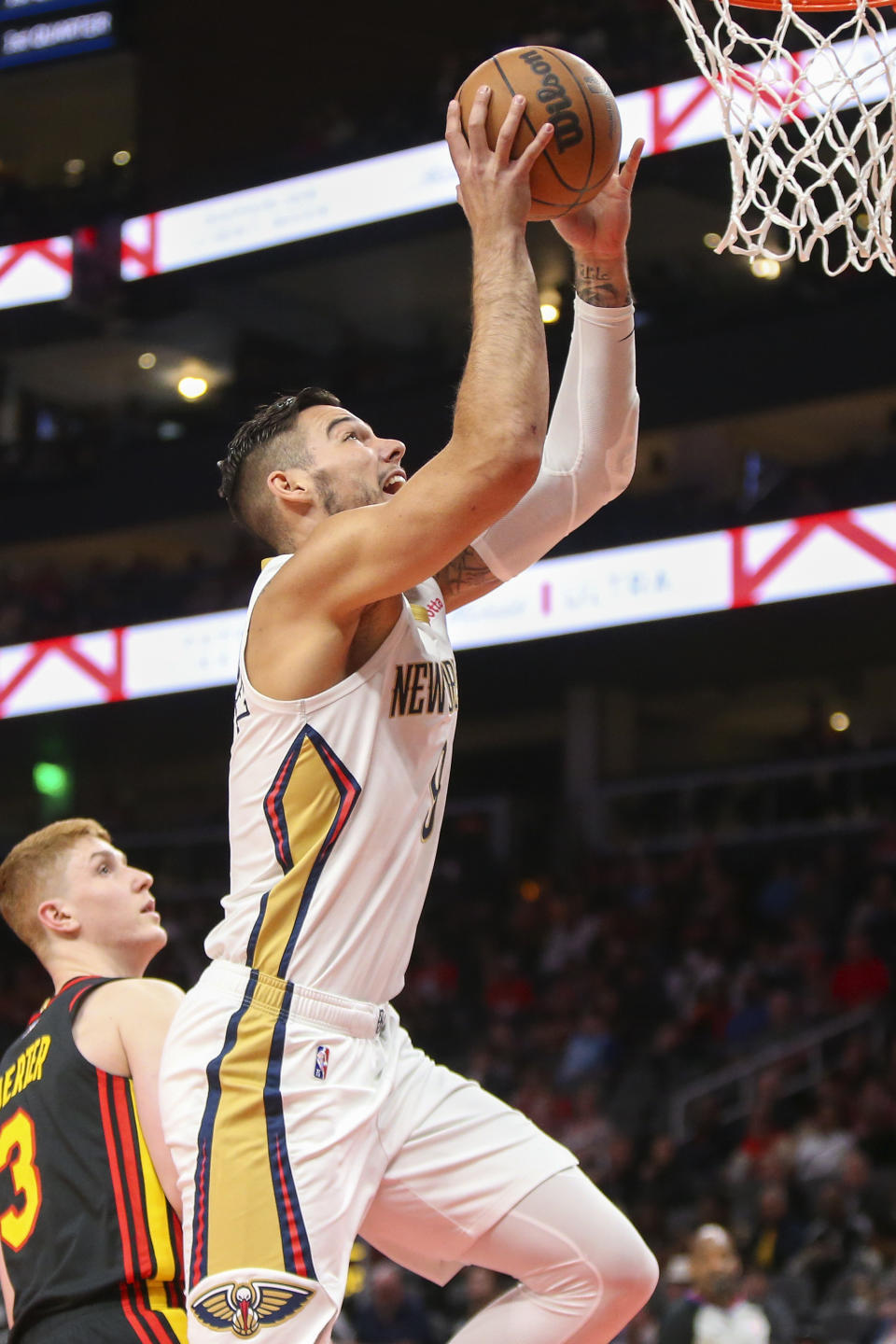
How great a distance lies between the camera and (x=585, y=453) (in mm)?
3400

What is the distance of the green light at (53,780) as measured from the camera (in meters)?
20.3

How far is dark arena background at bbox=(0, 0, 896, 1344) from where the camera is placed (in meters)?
10.8

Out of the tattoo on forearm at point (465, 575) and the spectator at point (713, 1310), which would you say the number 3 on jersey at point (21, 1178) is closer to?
the tattoo on forearm at point (465, 575)

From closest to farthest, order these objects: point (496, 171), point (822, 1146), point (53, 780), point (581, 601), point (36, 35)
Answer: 1. point (496, 171)
2. point (822, 1146)
3. point (581, 601)
4. point (36, 35)
5. point (53, 780)

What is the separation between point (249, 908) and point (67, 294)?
43.4 ft

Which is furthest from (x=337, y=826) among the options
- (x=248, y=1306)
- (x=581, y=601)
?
(x=581, y=601)

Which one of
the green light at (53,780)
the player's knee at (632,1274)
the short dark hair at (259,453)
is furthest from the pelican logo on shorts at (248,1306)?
the green light at (53,780)

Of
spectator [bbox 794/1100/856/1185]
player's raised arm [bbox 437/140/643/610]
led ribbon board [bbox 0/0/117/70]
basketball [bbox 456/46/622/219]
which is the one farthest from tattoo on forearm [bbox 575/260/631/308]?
led ribbon board [bbox 0/0/117/70]

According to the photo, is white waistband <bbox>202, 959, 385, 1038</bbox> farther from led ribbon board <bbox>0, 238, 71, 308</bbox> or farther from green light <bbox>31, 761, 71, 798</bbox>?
green light <bbox>31, 761, 71, 798</bbox>

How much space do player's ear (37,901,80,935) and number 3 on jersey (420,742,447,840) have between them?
2.96ft

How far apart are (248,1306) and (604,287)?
6.59 ft

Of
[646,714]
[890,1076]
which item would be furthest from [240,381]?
[890,1076]

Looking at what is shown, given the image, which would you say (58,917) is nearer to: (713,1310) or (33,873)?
(33,873)

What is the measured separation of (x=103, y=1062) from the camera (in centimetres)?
305
